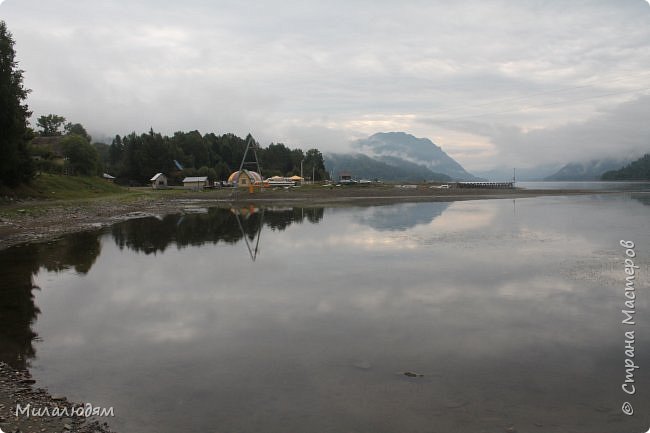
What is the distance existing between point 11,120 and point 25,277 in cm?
3032

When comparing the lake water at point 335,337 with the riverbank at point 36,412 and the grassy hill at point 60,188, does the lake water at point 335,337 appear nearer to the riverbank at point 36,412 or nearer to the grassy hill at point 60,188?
the riverbank at point 36,412

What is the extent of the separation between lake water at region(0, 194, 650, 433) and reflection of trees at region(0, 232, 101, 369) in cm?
8

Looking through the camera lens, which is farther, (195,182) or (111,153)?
(111,153)

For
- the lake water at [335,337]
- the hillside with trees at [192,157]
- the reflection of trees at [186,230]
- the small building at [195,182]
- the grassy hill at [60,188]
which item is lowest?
the lake water at [335,337]

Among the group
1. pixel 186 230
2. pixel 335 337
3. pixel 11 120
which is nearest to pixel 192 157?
pixel 11 120

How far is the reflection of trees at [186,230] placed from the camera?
1139 inches

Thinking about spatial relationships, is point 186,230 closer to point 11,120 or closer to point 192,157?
point 11,120

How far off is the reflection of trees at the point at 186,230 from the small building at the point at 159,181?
203 feet

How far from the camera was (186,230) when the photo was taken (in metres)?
35.7

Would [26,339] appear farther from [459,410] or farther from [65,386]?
[459,410]

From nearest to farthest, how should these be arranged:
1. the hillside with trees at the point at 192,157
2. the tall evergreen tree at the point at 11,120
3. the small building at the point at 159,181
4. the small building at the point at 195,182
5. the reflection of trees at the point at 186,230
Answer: the reflection of trees at the point at 186,230 → the tall evergreen tree at the point at 11,120 → the small building at the point at 195,182 → the small building at the point at 159,181 → the hillside with trees at the point at 192,157

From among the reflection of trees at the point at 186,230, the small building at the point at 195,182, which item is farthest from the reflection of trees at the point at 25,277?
the small building at the point at 195,182

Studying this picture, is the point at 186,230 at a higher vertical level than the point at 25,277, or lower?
higher

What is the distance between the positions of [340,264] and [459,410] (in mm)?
13446
